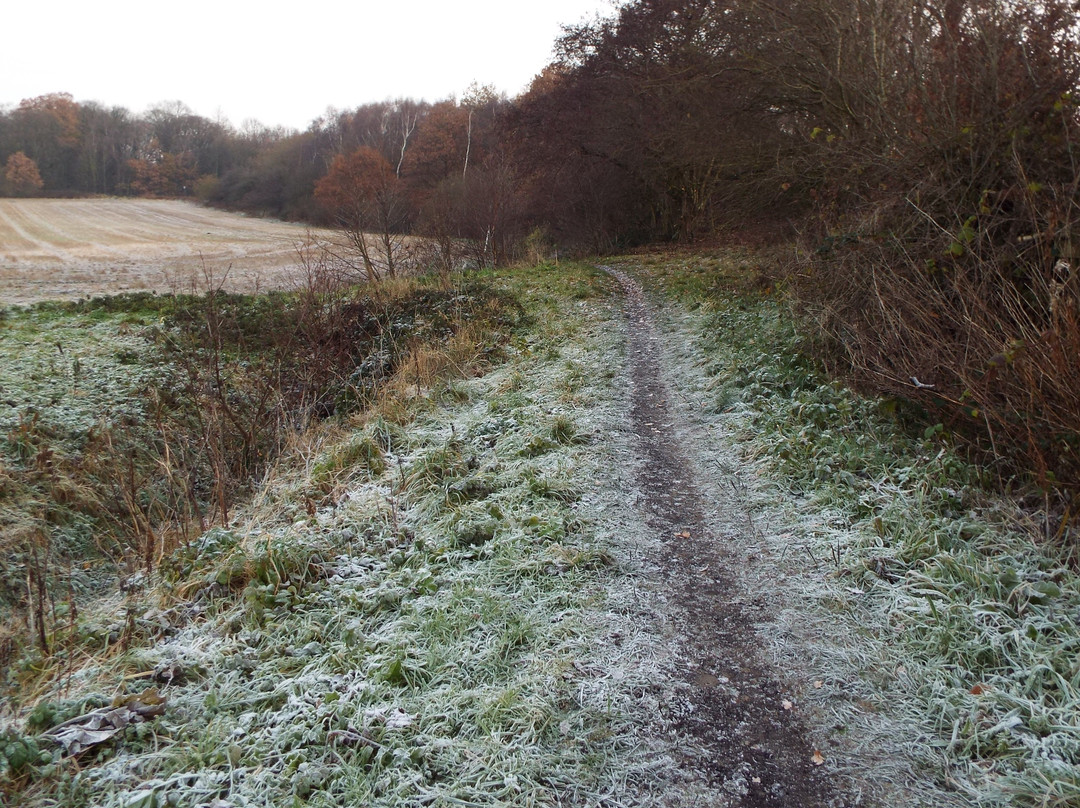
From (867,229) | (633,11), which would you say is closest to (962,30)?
(867,229)

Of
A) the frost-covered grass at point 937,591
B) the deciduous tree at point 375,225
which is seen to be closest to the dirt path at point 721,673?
the frost-covered grass at point 937,591

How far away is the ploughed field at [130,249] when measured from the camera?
19531 millimetres

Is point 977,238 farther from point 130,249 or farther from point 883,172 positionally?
point 130,249

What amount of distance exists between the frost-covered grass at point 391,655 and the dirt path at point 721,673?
0.24 metres

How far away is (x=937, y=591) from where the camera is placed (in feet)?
10.9

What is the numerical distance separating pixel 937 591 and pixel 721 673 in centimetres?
124

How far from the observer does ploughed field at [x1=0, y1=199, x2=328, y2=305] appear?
19531 mm

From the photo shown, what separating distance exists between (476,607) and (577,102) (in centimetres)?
2225

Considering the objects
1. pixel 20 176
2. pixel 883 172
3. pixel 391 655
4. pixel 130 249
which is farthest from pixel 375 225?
pixel 20 176

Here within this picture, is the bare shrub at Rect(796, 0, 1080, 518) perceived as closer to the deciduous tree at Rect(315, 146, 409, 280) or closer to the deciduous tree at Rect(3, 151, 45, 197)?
the deciduous tree at Rect(315, 146, 409, 280)

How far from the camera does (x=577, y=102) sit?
888 inches

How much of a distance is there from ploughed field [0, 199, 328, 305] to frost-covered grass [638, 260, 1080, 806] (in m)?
8.30

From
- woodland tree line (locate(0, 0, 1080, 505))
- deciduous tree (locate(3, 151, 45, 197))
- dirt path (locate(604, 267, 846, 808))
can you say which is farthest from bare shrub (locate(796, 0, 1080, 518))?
deciduous tree (locate(3, 151, 45, 197))

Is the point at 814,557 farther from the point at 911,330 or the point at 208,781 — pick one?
the point at 208,781
